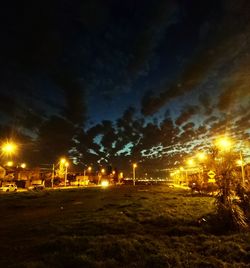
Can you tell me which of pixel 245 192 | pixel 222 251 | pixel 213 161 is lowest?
pixel 222 251

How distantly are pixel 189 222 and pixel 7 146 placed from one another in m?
21.5

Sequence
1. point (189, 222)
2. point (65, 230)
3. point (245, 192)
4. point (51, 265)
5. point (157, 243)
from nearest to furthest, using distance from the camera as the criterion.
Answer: point (51, 265) < point (157, 243) < point (65, 230) < point (189, 222) < point (245, 192)

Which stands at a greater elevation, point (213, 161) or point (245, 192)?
point (213, 161)

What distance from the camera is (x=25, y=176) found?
10644cm

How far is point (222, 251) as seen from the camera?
1093 centimetres

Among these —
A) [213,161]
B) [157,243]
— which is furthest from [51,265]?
[213,161]

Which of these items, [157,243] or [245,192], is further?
[245,192]

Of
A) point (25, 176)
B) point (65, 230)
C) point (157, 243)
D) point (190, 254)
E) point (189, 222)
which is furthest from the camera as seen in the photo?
point (25, 176)

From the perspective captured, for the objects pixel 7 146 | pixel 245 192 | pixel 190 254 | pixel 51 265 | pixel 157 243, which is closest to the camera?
pixel 51 265

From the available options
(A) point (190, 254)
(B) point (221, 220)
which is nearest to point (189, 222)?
(B) point (221, 220)

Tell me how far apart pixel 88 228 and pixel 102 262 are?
659 centimetres

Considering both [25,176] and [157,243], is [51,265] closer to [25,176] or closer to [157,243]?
[157,243]

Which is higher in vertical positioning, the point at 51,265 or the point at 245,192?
the point at 245,192

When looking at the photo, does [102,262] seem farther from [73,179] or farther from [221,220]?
[73,179]
